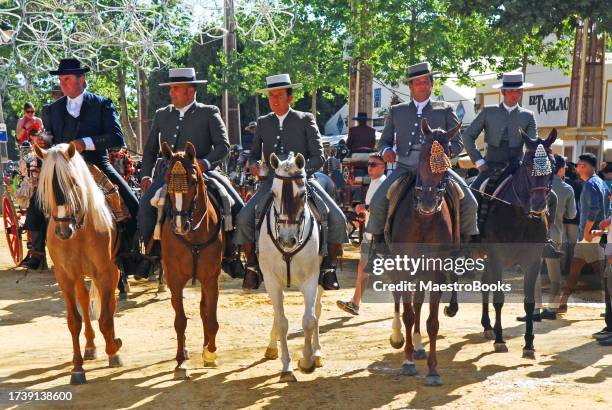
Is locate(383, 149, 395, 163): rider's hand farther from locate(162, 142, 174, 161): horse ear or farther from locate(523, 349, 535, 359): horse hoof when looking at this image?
locate(523, 349, 535, 359): horse hoof

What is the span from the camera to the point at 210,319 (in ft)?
32.0

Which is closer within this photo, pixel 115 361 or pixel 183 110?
pixel 115 361

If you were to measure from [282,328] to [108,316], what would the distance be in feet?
6.38

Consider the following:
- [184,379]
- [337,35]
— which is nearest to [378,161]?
[184,379]

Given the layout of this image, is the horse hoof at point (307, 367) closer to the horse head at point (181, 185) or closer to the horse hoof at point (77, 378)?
the horse head at point (181, 185)

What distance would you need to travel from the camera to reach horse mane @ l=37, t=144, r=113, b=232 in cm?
885

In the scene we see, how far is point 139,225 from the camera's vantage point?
1017 cm

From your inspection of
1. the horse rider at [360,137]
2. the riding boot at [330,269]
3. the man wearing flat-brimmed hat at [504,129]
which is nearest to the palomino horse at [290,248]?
the riding boot at [330,269]

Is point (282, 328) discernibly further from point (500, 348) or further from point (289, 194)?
point (500, 348)

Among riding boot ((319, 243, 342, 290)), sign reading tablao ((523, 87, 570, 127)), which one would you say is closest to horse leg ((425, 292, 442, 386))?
riding boot ((319, 243, 342, 290))

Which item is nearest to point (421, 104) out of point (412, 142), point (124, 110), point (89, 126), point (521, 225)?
point (412, 142)

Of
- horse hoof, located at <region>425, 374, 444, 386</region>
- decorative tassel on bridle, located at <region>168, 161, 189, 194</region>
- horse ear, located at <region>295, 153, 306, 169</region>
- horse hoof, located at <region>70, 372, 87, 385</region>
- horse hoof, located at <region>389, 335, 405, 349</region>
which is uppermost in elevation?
horse ear, located at <region>295, 153, 306, 169</region>

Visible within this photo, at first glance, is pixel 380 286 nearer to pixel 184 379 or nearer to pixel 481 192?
pixel 481 192

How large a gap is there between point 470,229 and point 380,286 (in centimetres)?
126
